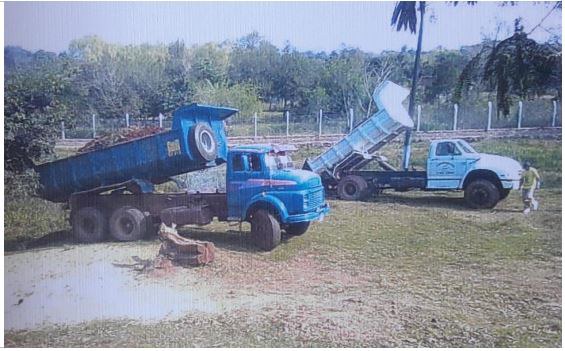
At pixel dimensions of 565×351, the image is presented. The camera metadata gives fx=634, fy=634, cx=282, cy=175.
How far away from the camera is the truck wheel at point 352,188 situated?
163 inches

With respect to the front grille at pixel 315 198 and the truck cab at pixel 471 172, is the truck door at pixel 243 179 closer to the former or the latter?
the front grille at pixel 315 198

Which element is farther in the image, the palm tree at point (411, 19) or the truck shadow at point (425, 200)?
the truck shadow at point (425, 200)

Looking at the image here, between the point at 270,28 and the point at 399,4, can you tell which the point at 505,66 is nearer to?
the point at 399,4

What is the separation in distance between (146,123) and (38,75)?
2.48 ft

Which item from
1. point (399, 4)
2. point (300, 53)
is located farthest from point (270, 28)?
point (399, 4)

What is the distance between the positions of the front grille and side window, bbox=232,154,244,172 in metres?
0.47

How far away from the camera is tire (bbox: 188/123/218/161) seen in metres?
3.91

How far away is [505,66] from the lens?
13.1 feet

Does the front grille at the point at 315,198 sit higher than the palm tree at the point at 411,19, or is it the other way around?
the palm tree at the point at 411,19

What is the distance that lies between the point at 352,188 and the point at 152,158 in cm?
130

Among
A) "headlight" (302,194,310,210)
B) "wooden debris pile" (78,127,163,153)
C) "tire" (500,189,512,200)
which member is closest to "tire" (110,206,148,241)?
"wooden debris pile" (78,127,163,153)

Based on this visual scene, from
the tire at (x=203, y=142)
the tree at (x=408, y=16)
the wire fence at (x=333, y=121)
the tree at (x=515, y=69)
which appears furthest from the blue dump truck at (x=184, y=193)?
the tree at (x=515, y=69)

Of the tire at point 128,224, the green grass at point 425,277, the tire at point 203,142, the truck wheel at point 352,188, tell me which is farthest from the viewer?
the truck wheel at point 352,188

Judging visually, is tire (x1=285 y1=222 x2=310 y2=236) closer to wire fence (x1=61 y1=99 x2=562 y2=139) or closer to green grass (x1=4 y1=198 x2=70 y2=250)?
wire fence (x1=61 y1=99 x2=562 y2=139)
